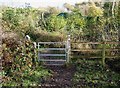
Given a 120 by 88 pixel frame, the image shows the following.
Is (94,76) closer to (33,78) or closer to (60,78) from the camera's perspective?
(60,78)

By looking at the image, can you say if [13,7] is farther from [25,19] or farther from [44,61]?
[44,61]

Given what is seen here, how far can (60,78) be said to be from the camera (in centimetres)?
421

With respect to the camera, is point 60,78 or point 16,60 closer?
point 60,78

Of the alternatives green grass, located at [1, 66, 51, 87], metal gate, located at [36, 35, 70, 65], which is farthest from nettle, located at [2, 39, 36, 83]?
metal gate, located at [36, 35, 70, 65]

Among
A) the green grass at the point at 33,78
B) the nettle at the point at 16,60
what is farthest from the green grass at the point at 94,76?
the nettle at the point at 16,60

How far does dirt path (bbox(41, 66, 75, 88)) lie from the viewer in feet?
12.9

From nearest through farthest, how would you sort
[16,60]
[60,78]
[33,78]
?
1. [33,78]
2. [60,78]
3. [16,60]

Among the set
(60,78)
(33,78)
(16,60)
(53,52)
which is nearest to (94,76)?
(60,78)

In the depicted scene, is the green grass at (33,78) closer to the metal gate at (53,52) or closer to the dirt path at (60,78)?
the dirt path at (60,78)

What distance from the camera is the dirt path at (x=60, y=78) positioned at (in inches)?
155

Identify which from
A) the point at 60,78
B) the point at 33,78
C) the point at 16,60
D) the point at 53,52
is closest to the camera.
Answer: the point at 33,78

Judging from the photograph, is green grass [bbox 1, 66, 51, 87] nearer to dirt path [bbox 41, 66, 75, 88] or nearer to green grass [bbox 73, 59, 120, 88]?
dirt path [bbox 41, 66, 75, 88]

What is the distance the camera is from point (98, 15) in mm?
5031

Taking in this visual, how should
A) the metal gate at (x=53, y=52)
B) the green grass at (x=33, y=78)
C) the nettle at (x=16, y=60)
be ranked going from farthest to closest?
the metal gate at (x=53, y=52)
the nettle at (x=16, y=60)
the green grass at (x=33, y=78)
